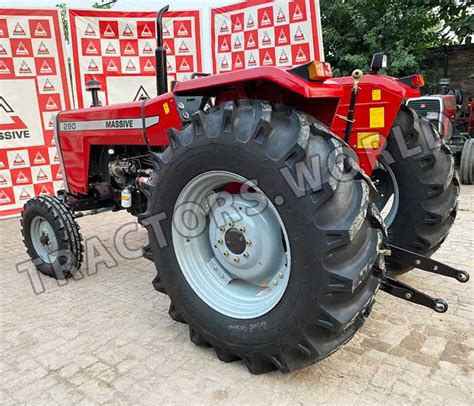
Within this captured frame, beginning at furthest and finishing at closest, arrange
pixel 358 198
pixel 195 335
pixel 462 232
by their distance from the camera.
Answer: pixel 462 232 → pixel 195 335 → pixel 358 198

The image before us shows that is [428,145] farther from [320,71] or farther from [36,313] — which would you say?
[36,313]

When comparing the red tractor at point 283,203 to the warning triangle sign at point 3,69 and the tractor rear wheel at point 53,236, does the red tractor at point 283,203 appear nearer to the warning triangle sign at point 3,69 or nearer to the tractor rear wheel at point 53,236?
the tractor rear wheel at point 53,236

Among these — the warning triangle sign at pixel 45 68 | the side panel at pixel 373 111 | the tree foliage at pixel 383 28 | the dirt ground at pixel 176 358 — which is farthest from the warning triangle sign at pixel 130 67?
the tree foliage at pixel 383 28

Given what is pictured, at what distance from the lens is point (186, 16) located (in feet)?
21.6

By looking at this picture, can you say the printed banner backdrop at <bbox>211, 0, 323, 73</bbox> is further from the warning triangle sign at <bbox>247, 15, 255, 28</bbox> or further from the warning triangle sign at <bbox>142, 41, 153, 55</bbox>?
the warning triangle sign at <bbox>142, 41, 153, 55</bbox>

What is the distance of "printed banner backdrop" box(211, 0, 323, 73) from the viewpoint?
5.92 metres

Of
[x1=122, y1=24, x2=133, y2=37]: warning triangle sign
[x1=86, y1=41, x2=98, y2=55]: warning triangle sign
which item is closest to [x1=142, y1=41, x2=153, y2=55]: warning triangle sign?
[x1=122, y1=24, x2=133, y2=37]: warning triangle sign

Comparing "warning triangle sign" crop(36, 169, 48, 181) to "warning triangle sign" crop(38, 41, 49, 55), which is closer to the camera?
"warning triangle sign" crop(38, 41, 49, 55)

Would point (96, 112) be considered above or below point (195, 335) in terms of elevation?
above

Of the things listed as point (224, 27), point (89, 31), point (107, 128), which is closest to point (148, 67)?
point (89, 31)

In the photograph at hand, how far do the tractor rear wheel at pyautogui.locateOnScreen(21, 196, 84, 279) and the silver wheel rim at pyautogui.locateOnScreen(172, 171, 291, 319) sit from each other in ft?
4.80

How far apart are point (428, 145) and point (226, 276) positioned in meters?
1.58

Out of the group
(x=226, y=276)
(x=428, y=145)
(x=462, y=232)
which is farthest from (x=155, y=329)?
(x=462, y=232)

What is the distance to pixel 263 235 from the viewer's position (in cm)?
212
